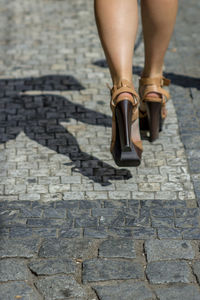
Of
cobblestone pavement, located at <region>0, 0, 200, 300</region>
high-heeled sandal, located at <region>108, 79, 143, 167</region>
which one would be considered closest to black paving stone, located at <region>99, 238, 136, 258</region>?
cobblestone pavement, located at <region>0, 0, 200, 300</region>

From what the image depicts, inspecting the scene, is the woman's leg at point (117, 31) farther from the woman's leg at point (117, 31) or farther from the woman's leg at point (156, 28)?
the woman's leg at point (156, 28)

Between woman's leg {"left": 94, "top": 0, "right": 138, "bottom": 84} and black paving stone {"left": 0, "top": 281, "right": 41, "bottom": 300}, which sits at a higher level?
woman's leg {"left": 94, "top": 0, "right": 138, "bottom": 84}

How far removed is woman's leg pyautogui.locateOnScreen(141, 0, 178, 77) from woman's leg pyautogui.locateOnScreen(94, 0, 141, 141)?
0.21 m

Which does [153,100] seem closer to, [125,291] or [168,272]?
[168,272]

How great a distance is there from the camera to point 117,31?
327 centimetres

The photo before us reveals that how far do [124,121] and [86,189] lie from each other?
1.63 feet

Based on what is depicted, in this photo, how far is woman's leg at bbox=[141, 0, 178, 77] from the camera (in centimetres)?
346

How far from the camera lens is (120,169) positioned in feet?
11.8

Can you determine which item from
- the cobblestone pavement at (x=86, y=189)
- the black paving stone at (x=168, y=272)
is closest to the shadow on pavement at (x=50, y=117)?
the cobblestone pavement at (x=86, y=189)

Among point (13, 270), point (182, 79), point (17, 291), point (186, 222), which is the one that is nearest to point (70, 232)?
point (13, 270)

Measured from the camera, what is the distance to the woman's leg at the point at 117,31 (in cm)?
326

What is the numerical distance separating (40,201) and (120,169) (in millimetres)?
589

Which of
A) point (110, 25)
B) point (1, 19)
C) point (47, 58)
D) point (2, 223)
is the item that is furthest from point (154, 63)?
point (1, 19)

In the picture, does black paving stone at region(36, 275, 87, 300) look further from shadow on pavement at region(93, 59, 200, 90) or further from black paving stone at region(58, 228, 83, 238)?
shadow on pavement at region(93, 59, 200, 90)
